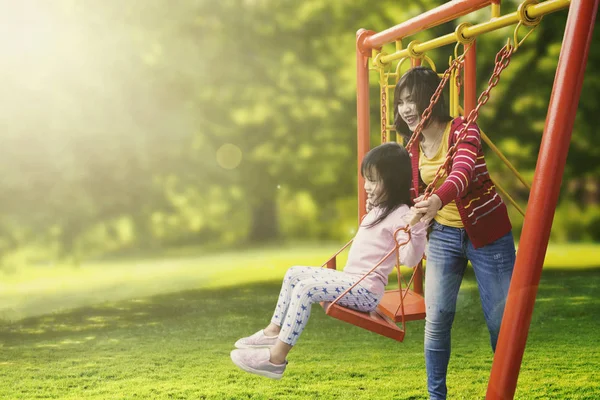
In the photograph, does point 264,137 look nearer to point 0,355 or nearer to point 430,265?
point 0,355

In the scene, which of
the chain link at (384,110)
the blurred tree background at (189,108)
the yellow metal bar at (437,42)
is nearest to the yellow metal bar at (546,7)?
the yellow metal bar at (437,42)

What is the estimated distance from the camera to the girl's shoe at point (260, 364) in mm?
2734

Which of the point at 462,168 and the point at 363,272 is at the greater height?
the point at 462,168

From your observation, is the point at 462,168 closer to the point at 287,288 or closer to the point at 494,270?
the point at 494,270

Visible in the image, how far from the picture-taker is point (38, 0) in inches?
407

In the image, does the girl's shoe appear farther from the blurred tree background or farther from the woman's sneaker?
the blurred tree background

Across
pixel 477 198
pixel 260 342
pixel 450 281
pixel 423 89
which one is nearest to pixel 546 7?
pixel 423 89

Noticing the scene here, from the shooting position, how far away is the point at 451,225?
3.00m

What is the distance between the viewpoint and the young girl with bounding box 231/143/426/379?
2.72 metres

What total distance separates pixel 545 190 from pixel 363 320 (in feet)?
2.95

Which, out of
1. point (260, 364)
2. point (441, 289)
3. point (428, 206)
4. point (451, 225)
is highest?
point (428, 206)

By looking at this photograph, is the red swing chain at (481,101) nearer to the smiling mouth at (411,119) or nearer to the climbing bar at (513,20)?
the climbing bar at (513,20)

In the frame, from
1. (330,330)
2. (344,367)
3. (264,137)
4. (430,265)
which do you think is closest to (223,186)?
(264,137)

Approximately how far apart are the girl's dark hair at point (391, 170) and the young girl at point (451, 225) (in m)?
0.18
